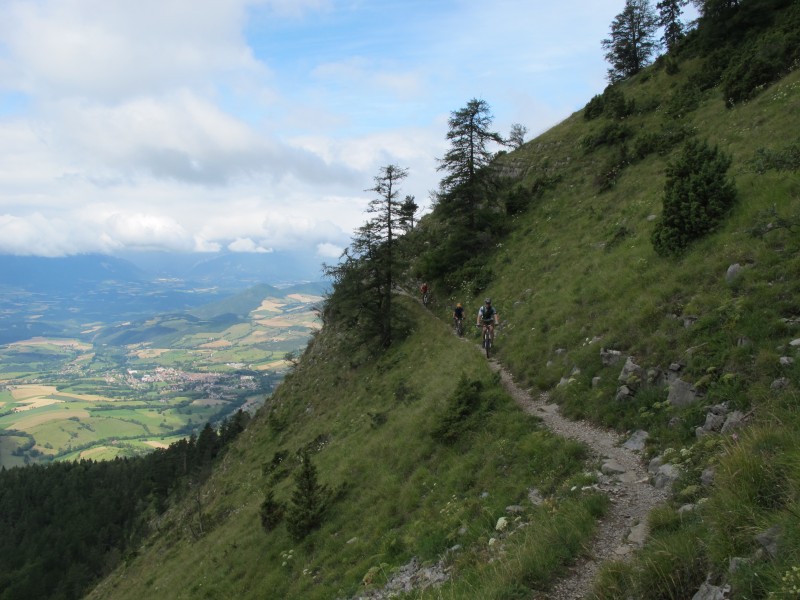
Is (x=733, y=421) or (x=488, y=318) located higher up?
(x=488, y=318)

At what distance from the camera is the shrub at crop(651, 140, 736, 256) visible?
14.9 m

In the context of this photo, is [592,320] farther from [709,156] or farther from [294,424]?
[294,424]

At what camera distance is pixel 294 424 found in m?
33.4

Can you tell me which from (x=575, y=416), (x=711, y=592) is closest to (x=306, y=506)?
(x=575, y=416)

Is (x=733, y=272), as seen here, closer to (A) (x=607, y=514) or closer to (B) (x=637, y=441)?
(B) (x=637, y=441)

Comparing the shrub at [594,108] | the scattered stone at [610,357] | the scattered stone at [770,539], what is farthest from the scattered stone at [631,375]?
the shrub at [594,108]

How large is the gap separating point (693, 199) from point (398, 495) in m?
14.7

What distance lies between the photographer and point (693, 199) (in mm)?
15273

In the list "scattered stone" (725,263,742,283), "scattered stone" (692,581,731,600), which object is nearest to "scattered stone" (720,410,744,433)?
"scattered stone" (692,581,731,600)

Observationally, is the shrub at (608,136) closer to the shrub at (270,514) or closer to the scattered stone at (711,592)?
the shrub at (270,514)

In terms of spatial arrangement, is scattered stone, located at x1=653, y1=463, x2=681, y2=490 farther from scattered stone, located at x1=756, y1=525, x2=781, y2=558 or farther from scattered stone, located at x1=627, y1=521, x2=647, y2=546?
scattered stone, located at x1=756, y1=525, x2=781, y2=558

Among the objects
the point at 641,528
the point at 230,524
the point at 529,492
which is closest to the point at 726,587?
the point at 641,528

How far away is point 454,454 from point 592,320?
7.28 m

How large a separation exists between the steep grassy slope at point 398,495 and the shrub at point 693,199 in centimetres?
850
